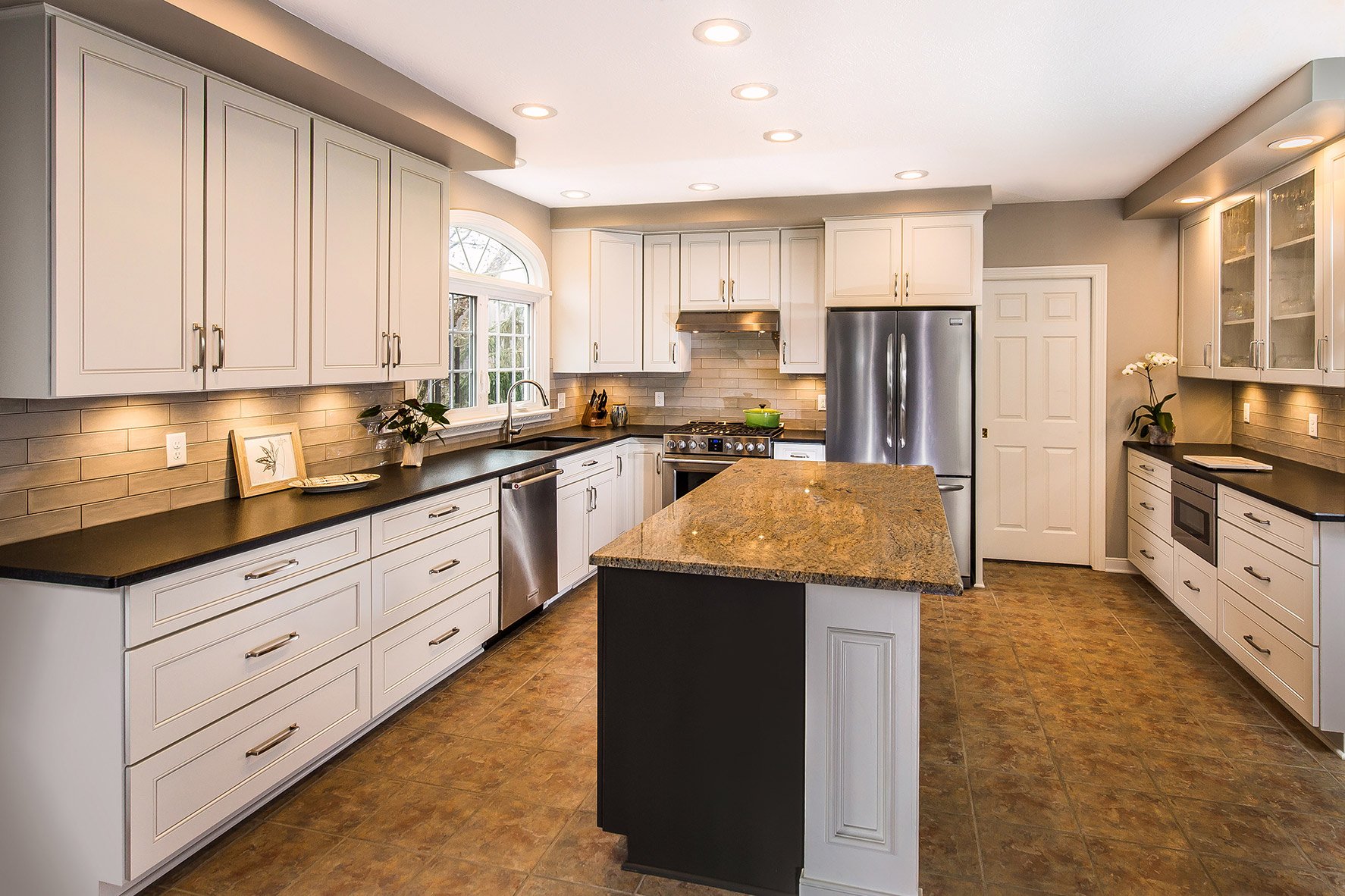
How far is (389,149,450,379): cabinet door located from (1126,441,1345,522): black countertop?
354 cm

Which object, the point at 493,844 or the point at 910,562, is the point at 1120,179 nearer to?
the point at 910,562

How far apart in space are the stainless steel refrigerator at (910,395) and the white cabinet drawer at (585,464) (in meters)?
1.40

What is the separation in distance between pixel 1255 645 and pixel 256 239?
13.7ft

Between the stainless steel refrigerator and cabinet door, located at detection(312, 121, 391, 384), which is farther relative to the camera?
the stainless steel refrigerator

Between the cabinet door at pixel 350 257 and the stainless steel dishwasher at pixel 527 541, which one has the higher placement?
the cabinet door at pixel 350 257

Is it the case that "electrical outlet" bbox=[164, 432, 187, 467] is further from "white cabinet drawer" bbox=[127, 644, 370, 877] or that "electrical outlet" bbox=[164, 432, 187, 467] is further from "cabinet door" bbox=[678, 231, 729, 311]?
"cabinet door" bbox=[678, 231, 729, 311]

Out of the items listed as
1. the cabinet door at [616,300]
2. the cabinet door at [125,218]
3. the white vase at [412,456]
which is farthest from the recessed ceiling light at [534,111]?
the cabinet door at [616,300]

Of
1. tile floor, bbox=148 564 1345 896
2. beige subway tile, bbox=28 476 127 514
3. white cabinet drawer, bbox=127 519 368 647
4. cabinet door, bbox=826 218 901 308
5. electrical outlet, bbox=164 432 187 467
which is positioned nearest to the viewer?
white cabinet drawer, bbox=127 519 368 647

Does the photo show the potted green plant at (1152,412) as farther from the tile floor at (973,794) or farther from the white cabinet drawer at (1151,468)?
the tile floor at (973,794)

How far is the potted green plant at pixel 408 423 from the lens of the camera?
12.3 ft

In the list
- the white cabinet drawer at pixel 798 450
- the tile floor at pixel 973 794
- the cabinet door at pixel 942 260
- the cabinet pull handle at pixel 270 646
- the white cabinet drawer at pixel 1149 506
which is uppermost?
the cabinet door at pixel 942 260

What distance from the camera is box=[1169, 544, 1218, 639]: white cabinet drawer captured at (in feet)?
12.5

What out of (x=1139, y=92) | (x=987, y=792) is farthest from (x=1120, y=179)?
(x=987, y=792)

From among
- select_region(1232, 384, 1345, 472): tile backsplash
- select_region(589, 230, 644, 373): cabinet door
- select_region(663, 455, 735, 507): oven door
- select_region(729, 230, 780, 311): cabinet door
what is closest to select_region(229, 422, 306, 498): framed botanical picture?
select_region(663, 455, 735, 507): oven door
